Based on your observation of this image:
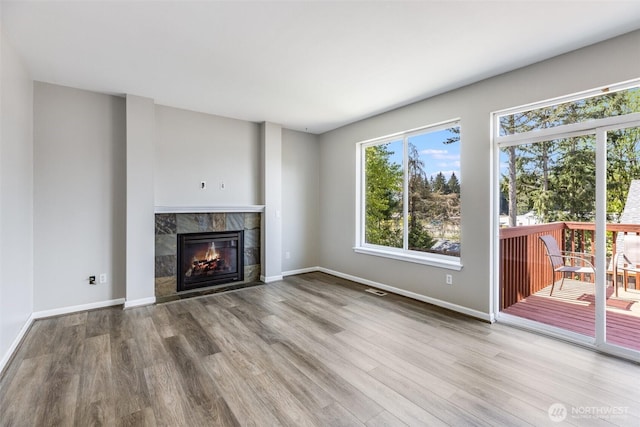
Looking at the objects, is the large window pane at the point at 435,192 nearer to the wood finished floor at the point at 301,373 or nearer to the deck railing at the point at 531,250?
the deck railing at the point at 531,250

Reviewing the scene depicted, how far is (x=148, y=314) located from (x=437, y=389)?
319 centimetres

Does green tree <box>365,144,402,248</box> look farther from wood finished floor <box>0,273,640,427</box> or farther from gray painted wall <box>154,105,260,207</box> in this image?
gray painted wall <box>154,105,260,207</box>

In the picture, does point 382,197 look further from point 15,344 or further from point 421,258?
point 15,344

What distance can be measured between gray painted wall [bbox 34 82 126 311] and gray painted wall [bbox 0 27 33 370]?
0.13 metres

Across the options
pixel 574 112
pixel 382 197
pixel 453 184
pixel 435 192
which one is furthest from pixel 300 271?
pixel 574 112

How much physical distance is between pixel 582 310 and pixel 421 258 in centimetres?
167

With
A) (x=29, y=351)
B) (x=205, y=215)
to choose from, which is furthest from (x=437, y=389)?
(x=205, y=215)

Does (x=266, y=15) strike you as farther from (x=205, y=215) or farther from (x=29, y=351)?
(x=29, y=351)

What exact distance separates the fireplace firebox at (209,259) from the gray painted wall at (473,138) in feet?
5.93

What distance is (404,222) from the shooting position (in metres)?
4.38

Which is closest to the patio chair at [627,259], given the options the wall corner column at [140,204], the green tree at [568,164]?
the green tree at [568,164]

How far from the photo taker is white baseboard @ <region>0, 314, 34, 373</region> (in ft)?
7.52

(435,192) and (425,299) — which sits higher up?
(435,192)

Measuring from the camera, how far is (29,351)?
2.55 metres
